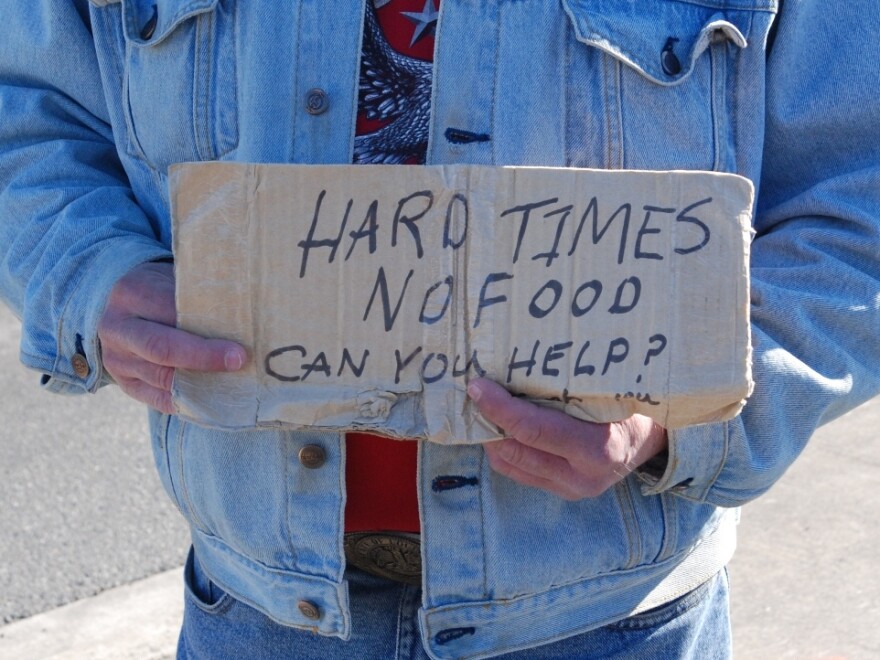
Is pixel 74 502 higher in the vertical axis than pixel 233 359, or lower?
lower

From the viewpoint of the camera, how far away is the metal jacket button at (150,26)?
1.49 m

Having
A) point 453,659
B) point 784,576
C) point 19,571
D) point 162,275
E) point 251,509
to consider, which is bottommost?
point 19,571

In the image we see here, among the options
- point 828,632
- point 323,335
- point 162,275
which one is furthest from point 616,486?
point 828,632

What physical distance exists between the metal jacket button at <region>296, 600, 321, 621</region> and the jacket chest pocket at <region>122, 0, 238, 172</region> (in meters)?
0.57

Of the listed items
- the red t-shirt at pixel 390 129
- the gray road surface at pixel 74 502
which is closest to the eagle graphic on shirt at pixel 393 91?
the red t-shirt at pixel 390 129

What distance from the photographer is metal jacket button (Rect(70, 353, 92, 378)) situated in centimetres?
145

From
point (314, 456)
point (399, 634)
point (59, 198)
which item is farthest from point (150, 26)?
point (399, 634)

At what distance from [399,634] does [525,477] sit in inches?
13.4

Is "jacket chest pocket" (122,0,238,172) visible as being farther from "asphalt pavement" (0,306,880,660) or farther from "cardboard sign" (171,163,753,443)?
"asphalt pavement" (0,306,880,660)

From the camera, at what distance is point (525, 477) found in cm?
129

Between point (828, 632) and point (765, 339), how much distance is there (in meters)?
2.08

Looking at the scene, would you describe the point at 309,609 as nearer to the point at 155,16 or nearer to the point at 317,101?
the point at 317,101

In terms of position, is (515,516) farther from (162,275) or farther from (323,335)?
(162,275)

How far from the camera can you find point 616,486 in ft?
4.69
